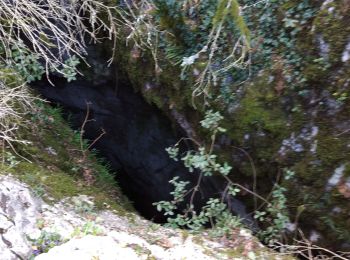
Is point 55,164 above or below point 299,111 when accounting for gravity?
above

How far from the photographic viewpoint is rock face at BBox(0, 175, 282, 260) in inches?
90.3

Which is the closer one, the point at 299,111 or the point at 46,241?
the point at 46,241

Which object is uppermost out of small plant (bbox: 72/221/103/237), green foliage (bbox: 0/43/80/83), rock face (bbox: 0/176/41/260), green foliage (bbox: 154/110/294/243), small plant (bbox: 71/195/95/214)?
green foliage (bbox: 0/43/80/83)

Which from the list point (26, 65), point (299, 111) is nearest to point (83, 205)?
point (26, 65)

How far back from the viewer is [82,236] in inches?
98.2

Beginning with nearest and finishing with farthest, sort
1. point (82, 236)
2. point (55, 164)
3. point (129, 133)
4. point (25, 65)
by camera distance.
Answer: point (82, 236) < point (55, 164) < point (25, 65) < point (129, 133)

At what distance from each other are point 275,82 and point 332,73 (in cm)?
43

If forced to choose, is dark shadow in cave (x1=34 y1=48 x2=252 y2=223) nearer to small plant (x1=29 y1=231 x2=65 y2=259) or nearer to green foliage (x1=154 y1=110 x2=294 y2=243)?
green foliage (x1=154 y1=110 x2=294 y2=243)

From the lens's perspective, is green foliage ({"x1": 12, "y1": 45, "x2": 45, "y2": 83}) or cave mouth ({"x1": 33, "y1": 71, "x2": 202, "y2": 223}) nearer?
green foliage ({"x1": 12, "y1": 45, "x2": 45, "y2": 83})

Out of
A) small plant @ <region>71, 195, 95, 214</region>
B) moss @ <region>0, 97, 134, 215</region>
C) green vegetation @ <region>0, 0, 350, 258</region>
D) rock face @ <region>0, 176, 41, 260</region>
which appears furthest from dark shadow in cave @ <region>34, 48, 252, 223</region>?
rock face @ <region>0, 176, 41, 260</region>

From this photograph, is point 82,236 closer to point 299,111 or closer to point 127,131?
point 299,111

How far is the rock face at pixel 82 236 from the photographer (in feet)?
7.52

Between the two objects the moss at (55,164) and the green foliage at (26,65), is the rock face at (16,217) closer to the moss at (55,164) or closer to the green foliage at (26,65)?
the moss at (55,164)

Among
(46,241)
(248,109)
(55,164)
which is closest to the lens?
(46,241)
